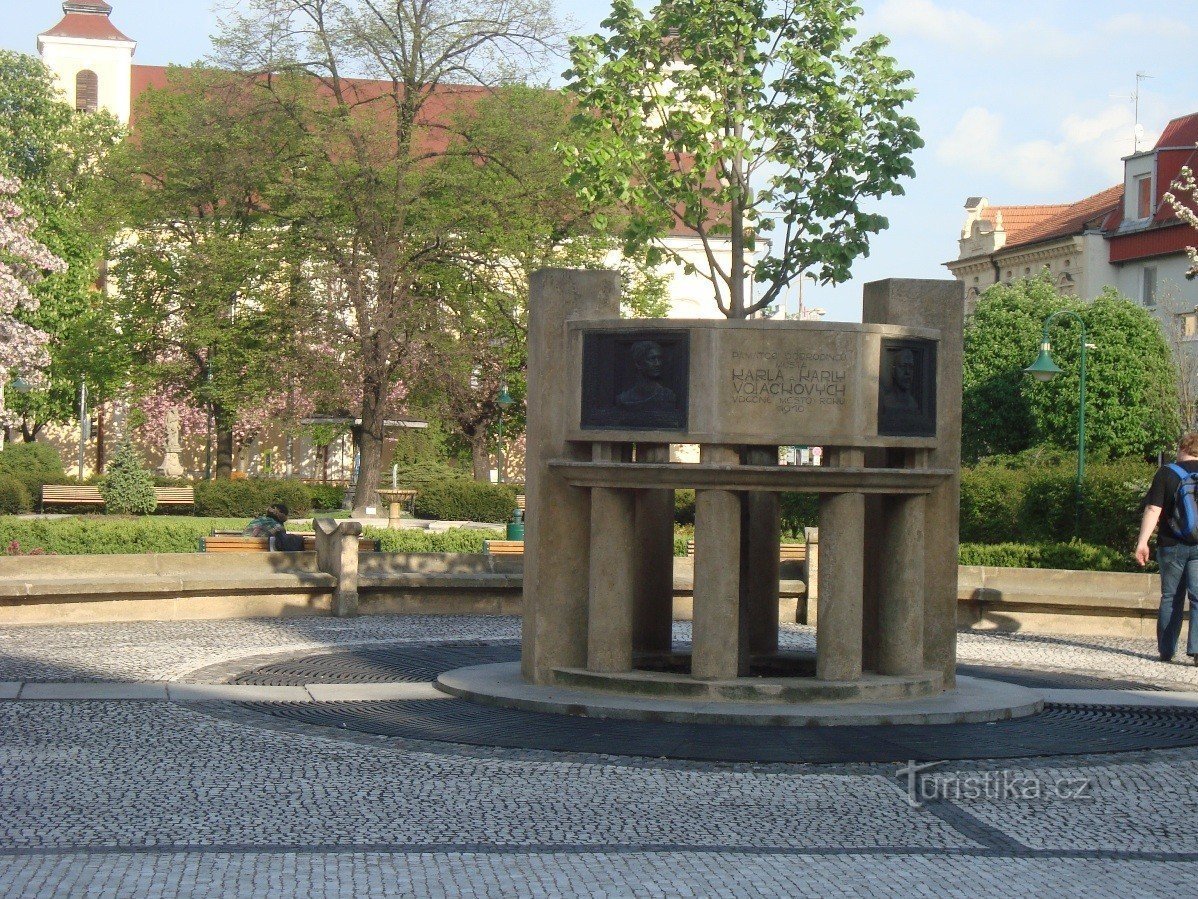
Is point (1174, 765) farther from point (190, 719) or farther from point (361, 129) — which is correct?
point (361, 129)

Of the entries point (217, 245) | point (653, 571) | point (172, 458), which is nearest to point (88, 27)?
point (172, 458)

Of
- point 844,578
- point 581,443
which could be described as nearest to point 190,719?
point 581,443

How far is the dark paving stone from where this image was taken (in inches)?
354

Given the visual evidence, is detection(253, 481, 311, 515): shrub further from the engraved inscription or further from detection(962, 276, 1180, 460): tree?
the engraved inscription

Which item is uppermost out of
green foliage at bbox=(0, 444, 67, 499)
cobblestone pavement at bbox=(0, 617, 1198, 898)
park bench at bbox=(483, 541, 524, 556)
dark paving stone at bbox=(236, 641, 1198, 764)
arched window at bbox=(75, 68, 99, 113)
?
arched window at bbox=(75, 68, 99, 113)

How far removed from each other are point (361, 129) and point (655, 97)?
16.6 m

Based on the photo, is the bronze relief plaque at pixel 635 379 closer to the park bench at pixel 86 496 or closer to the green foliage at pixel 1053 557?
the green foliage at pixel 1053 557

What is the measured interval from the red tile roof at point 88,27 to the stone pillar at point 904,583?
2862 inches

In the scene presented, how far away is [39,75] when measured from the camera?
210 feet

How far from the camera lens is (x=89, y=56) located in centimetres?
7631

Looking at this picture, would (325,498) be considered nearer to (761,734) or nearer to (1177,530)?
(1177,530)

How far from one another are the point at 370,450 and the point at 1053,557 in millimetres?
25952

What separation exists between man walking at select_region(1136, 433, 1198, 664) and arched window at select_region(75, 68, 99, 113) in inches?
2748

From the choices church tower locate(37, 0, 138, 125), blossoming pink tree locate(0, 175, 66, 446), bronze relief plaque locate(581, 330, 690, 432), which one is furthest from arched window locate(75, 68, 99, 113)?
bronze relief plaque locate(581, 330, 690, 432)
